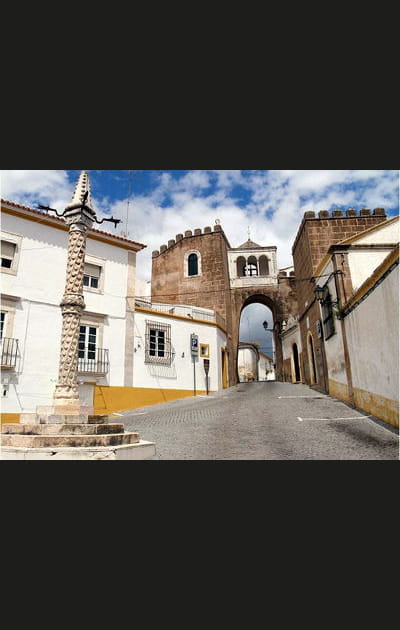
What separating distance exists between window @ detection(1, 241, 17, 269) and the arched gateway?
11.6 metres

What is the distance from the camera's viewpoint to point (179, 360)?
49.1 ft

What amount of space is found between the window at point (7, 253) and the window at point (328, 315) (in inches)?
384

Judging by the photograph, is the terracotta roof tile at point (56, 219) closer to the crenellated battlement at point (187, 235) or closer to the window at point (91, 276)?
the window at point (91, 276)

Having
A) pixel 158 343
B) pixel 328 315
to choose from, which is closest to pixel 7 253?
pixel 158 343

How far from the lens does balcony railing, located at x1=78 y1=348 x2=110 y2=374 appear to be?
11651mm

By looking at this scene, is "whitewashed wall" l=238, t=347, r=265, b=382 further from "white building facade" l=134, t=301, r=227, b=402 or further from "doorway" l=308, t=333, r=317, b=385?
"doorway" l=308, t=333, r=317, b=385

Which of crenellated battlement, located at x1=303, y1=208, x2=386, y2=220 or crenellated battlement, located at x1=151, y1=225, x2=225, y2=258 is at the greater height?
crenellated battlement, located at x1=151, y1=225, x2=225, y2=258

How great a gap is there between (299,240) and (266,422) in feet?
32.0

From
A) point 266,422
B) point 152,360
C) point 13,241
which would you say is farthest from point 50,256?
point 266,422

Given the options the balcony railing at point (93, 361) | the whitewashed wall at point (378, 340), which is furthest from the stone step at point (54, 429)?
the balcony railing at point (93, 361)

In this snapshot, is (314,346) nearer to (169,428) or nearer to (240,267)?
(169,428)

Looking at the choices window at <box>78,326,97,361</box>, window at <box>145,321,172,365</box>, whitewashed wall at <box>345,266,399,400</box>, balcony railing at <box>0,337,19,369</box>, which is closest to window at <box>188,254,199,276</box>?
window at <box>145,321,172,365</box>

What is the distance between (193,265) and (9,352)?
14.0m

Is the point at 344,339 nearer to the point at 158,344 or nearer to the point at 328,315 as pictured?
the point at 328,315
